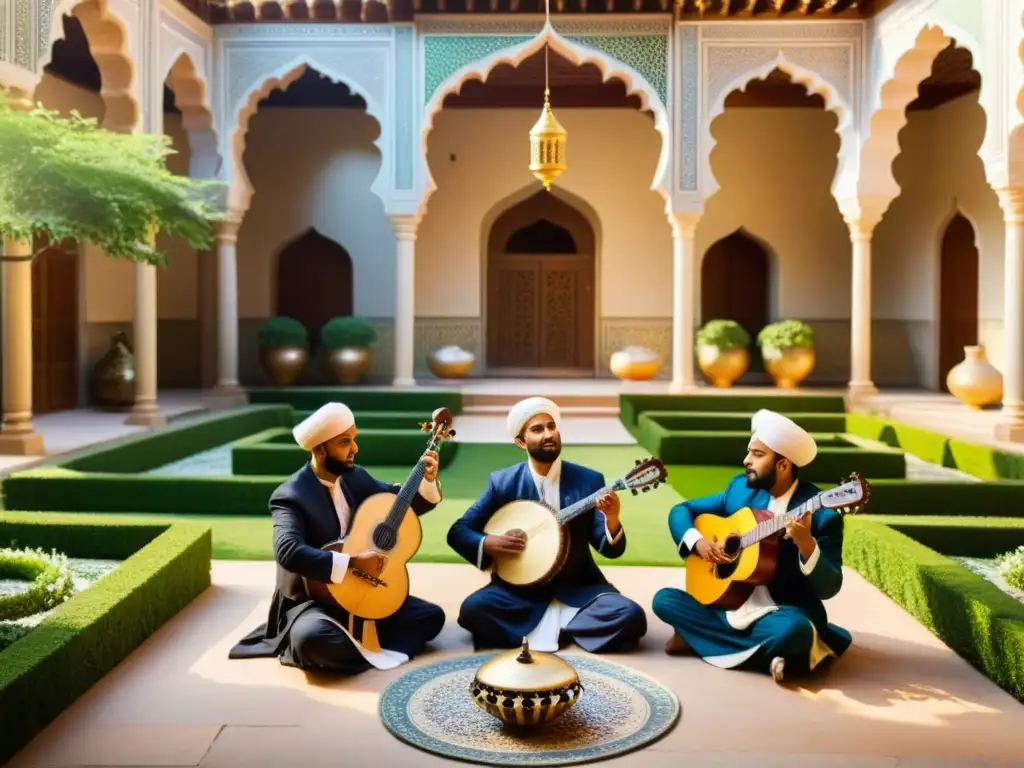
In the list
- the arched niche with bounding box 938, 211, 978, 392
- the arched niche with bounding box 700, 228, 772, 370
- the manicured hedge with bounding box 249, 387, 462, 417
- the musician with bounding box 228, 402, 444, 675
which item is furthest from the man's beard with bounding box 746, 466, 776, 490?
the arched niche with bounding box 700, 228, 772, 370

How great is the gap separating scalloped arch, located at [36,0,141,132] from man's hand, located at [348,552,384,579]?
23.3 feet

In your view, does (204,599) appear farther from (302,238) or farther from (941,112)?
(941,112)

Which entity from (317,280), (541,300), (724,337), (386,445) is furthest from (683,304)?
(317,280)

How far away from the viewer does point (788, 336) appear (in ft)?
42.8

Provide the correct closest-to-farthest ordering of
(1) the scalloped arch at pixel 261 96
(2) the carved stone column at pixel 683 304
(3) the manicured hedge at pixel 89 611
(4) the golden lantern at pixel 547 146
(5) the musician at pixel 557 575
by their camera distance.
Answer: (3) the manicured hedge at pixel 89 611, (5) the musician at pixel 557 575, (4) the golden lantern at pixel 547 146, (1) the scalloped arch at pixel 261 96, (2) the carved stone column at pixel 683 304

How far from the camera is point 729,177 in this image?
14969 millimetres

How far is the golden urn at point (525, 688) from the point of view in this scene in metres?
3.05

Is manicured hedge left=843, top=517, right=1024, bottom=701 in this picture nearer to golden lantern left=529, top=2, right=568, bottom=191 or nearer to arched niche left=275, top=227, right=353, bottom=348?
golden lantern left=529, top=2, right=568, bottom=191

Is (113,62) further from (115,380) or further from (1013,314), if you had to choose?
(1013,314)

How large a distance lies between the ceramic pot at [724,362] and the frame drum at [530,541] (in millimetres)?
9494

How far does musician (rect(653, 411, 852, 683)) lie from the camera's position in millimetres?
3615

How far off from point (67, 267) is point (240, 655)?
927 cm

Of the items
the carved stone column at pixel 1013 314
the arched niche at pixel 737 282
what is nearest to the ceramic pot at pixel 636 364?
the arched niche at pixel 737 282

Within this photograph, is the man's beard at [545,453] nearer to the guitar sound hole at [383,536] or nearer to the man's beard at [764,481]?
the guitar sound hole at [383,536]
